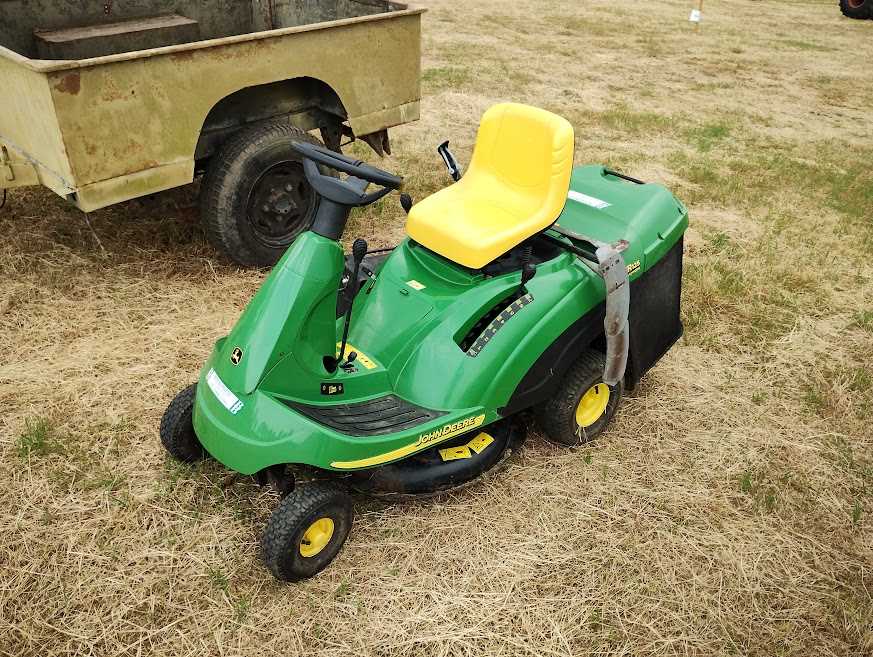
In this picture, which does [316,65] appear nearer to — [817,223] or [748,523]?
[748,523]

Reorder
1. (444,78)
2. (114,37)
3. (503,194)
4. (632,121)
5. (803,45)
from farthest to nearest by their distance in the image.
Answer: (803,45) → (444,78) → (632,121) → (114,37) → (503,194)

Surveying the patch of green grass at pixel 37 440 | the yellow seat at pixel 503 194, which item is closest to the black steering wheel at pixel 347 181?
the yellow seat at pixel 503 194

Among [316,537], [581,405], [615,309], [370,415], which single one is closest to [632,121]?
[581,405]

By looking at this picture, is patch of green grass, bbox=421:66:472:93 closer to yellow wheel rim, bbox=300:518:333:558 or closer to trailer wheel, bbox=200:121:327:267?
trailer wheel, bbox=200:121:327:267

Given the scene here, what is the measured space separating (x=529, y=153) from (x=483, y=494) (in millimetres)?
1363

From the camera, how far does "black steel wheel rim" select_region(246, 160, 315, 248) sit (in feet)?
13.9

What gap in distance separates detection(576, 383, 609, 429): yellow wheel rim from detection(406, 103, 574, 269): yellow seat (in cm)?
77

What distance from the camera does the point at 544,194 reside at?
294cm

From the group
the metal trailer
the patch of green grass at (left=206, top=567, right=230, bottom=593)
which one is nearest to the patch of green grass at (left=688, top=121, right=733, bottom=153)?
the metal trailer

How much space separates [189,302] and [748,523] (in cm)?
297

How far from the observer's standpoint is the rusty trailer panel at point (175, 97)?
10.9 feet

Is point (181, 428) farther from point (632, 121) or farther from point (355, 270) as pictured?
point (632, 121)

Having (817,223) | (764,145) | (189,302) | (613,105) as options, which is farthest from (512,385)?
(613,105)

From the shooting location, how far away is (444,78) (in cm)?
813
